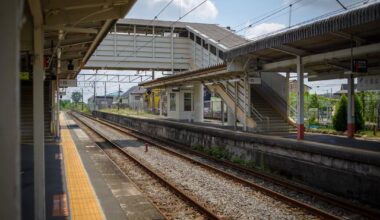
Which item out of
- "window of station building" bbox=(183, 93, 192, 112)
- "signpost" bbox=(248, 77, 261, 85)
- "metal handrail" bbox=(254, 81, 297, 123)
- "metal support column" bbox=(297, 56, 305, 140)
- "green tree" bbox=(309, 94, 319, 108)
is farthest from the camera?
"window of station building" bbox=(183, 93, 192, 112)

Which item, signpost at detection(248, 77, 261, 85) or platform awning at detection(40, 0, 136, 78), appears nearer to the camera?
platform awning at detection(40, 0, 136, 78)

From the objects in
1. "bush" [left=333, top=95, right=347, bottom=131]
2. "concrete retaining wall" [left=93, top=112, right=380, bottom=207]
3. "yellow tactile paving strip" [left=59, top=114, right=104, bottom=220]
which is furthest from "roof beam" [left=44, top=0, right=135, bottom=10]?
"bush" [left=333, top=95, right=347, bottom=131]

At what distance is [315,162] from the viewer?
1102 centimetres

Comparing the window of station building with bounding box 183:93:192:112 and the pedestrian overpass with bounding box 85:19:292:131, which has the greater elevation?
the pedestrian overpass with bounding box 85:19:292:131

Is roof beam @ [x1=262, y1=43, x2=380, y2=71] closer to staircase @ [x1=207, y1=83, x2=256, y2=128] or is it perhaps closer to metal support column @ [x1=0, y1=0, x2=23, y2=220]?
staircase @ [x1=207, y1=83, x2=256, y2=128]

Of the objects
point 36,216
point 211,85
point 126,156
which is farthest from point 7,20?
point 211,85

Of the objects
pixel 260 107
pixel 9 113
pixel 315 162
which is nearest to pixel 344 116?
pixel 260 107

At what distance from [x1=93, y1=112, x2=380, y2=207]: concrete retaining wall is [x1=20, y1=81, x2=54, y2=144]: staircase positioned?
27.0 feet

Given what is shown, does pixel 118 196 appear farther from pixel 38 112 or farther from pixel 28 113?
pixel 28 113

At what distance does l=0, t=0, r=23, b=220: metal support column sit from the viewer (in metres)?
2.25

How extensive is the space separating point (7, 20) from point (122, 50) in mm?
36906

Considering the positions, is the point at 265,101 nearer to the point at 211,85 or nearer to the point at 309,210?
the point at 211,85

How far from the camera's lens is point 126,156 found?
54.7 feet

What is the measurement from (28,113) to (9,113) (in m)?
18.7
